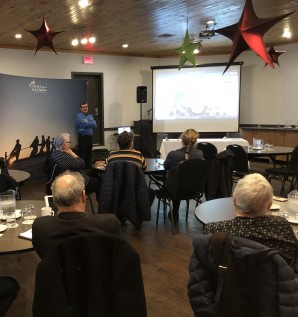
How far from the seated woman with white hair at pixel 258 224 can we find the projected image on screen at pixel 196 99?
7.94 m

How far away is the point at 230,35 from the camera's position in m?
3.49

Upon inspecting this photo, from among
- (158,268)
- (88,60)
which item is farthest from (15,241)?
(88,60)

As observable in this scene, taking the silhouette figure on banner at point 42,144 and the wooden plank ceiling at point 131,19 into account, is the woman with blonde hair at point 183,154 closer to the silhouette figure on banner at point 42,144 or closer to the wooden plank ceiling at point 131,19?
the wooden plank ceiling at point 131,19

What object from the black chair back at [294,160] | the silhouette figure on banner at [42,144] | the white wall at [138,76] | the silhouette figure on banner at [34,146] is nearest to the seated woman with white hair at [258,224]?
the black chair back at [294,160]

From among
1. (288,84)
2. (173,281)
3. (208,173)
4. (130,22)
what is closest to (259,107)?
(288,84)

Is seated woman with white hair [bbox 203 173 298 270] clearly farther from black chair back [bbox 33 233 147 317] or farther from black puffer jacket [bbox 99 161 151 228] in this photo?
black puffer jacket [bbox 99 161 151 228]

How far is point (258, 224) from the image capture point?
1810mm

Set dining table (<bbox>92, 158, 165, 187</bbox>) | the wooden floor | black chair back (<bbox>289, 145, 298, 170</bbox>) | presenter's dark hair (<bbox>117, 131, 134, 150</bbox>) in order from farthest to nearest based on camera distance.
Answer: black chair back (<bbox>289, 145, 298, 170</bbox>)
dining table (<bbox>92, 158, 165, 187</bbox>)
presenter's dark hair (<bbox>117, 131, 134, 150</bbox>)
the wooden floor

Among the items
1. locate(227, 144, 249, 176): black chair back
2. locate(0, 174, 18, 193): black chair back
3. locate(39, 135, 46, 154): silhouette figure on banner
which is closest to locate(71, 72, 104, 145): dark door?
locate(39, 135, 46, 154): silhouette figure on banner

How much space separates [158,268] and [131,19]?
4.33m

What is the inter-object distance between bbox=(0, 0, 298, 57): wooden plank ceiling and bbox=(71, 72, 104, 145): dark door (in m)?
1.25

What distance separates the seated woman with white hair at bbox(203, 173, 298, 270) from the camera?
1.77 metres

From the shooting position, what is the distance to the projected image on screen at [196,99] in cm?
962

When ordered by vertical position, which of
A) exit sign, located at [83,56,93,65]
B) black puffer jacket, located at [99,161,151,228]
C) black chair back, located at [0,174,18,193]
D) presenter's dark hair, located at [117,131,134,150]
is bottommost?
black puffer jacket, located at [99,161,151,228]
